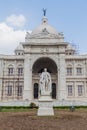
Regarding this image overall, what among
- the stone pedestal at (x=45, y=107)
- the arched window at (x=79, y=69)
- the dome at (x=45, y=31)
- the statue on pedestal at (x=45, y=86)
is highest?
the dome at (x=45, y=31)

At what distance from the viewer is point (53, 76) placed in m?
61.1

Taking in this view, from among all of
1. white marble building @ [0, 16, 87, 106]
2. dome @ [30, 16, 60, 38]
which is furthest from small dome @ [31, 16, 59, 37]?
white marble building @ [0, 16, 87, 106]

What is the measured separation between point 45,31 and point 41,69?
9810mm

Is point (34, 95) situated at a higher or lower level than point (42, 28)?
lower

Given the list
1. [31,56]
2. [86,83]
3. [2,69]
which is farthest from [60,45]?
[2,69]

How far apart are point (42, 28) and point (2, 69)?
16192 mm

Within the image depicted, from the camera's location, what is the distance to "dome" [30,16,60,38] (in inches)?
2455

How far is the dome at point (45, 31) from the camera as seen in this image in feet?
205

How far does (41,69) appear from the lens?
65312 mm

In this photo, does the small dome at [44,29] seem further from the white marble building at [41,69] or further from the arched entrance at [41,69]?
the arched entrance at [41,69]

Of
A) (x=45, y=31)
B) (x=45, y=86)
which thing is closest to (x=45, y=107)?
(x=45, y=86)

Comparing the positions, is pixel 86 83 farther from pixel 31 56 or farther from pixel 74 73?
pixel 31 56

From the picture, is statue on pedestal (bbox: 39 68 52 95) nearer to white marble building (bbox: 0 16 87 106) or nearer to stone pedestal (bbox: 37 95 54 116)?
stone pedestal (bbox: 37 95 54 116)

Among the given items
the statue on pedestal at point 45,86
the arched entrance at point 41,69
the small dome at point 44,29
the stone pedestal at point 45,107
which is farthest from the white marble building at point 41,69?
the stone pedestal at point 45,107
